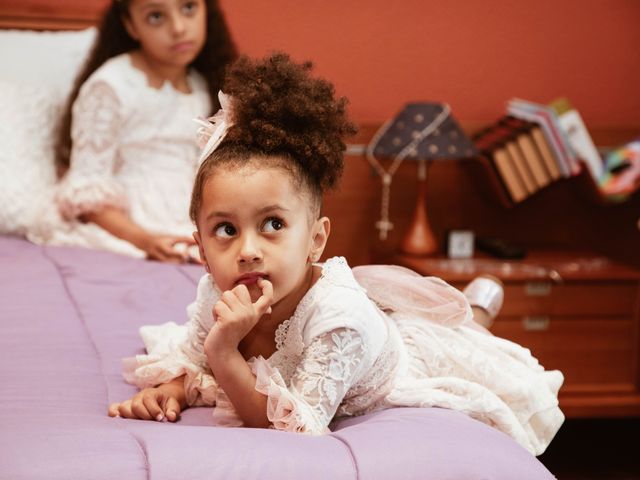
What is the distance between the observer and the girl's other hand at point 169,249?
2.15 m

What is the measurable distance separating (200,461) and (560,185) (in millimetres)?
2275

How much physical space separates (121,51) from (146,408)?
161 cm

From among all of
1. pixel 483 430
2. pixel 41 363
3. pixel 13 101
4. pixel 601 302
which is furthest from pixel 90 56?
pixel 483 430

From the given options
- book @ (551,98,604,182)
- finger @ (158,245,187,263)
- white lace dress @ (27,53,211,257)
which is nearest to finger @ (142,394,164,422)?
finger @ (158,245,187,263)

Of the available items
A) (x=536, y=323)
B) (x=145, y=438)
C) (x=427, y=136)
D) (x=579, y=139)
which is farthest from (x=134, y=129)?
(x=145, y=438)

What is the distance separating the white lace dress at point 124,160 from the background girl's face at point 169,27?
0.09 m

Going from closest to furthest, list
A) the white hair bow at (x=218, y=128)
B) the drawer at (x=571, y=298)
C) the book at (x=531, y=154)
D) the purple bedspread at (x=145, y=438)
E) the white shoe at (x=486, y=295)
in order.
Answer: the purple bedspread at (x=145, y=438), the white hair bow at (x=218, y=128), the white shoe at (x=486, y=295), the drawer at (x=571, y=298), the book at (x=531, y=154)

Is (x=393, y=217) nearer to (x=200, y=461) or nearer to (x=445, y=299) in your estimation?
(x=445, y=299)

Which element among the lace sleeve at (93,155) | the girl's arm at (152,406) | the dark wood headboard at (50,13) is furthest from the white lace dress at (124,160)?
the girl's arm at (152,406)

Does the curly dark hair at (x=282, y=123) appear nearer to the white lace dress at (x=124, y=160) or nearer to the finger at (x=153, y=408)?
the finger at (x=153, y=408)

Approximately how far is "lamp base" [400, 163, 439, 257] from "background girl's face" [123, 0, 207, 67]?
78 centimetres

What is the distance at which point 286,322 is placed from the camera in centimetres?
119

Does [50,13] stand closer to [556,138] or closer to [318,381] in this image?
[556,138]

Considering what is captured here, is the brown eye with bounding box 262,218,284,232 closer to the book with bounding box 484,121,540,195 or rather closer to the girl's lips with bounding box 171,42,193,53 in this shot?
the girl's lips with bounding box 171,42,193,53
